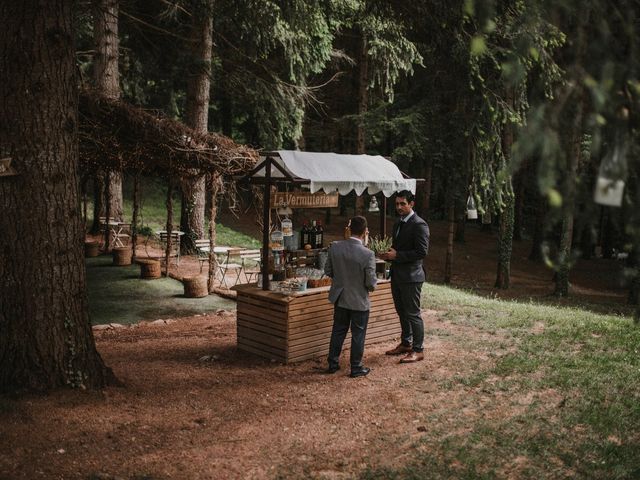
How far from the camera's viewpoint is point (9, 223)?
17.5 ft

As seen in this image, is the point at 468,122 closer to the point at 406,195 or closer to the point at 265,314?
the point at 406,195

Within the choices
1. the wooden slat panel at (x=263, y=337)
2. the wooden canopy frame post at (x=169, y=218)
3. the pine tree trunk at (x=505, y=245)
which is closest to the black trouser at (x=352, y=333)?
the wooden slat panel at (x=263, y=337)

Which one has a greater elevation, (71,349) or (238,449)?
(71,349)

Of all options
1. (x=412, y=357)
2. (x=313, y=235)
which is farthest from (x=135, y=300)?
(x=412, y=357)

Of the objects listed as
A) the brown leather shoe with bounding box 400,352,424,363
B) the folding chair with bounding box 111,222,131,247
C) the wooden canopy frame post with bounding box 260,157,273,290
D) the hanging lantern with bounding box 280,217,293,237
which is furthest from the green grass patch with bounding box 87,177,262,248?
the brown leather shoe with bounding box 400,352,424,363

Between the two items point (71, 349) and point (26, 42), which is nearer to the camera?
point (26, 42)

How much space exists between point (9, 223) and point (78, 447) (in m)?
2.16

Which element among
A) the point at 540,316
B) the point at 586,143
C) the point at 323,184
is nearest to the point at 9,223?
the point at 323,184

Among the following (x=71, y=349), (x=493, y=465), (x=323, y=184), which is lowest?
(x=493, y=465)

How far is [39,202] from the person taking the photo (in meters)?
5.36

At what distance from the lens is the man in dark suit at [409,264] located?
7.36m

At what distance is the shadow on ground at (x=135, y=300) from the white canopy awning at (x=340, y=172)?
4.25 metres

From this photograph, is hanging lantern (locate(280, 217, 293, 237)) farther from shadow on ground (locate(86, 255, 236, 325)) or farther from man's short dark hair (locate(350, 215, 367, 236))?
shadow on ground (locate(86, 255, 236, 325))

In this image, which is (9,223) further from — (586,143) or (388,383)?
(586,143)
